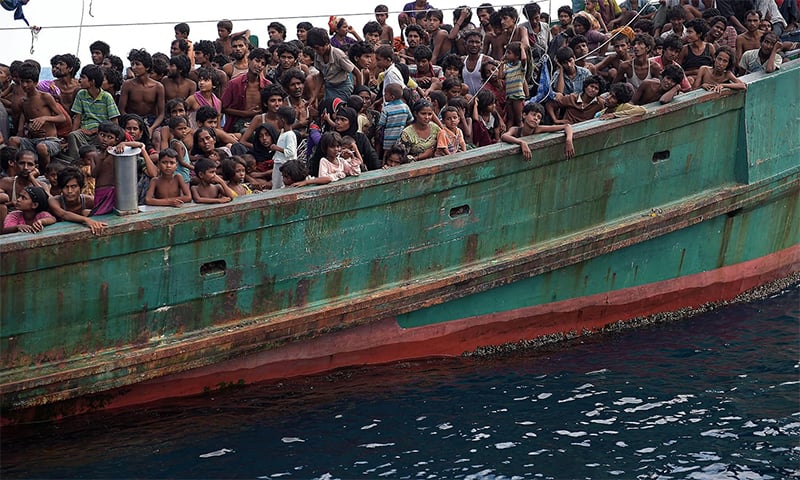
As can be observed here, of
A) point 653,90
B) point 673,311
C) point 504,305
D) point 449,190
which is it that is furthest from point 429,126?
point 673,311

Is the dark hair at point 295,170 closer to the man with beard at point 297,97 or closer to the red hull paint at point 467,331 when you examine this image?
the red hull paint at point 467,331

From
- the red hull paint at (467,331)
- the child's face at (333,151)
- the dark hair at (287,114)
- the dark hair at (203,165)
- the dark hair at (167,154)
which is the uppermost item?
the dark hair at (287,114)

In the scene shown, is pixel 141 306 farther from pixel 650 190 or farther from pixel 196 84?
pixel 650 190

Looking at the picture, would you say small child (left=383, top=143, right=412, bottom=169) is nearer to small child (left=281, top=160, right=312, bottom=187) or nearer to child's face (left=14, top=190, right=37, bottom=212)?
small child (left=281, top=160, right=312, bottom=187)

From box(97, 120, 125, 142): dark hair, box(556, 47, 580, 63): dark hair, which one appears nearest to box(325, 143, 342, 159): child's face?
box(97, 120, 125, 142): dark hair

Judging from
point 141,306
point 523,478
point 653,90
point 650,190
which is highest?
point 653,90

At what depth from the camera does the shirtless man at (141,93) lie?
31.9ft

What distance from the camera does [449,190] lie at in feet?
27.7

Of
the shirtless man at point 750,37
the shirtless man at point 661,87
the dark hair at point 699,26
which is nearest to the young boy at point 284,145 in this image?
the shirtless man at point 661,87

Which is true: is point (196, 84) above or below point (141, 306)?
above

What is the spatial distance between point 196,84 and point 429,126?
8.59 ft

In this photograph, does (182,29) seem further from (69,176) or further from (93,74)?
(69,176)

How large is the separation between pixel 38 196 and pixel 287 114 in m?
2.28

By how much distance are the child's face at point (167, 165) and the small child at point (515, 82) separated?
11.2 feet
